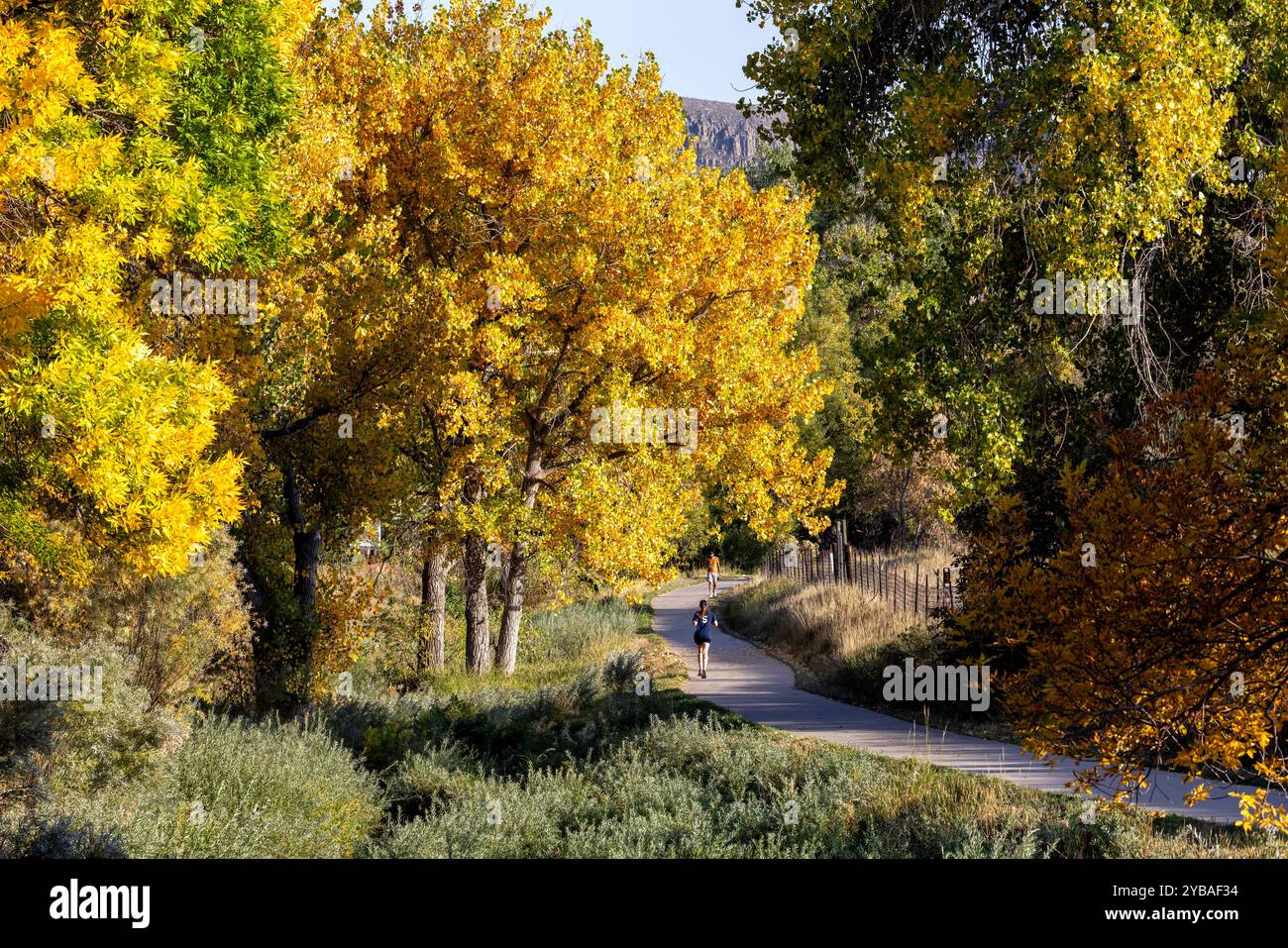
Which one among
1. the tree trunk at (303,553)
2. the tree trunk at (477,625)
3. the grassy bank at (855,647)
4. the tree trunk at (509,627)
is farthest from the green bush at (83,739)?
the tree trunk at (509,627)

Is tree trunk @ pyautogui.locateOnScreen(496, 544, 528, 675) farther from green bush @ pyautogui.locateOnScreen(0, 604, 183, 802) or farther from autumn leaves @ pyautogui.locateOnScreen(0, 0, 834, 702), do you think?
green bush @ pyautogui.locateOnScreen(0, 604, 183, 802)

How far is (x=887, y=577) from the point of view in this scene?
1070 inches

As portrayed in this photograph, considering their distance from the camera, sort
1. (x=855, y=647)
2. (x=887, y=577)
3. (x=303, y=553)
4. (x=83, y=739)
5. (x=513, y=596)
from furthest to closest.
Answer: (x=887, y=577) → (x=513, y=596) → (x=855, y=647) → (x=303, y=553) → (x=83, y=739)

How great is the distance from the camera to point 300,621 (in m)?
16.8

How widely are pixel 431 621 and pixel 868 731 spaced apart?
33.0ft

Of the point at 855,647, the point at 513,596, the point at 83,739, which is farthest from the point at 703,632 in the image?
the point at 83,739

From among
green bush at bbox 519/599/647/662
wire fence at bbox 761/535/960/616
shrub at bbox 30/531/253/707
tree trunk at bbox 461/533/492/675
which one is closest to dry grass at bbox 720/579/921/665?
wire fence at bbox 761/535/960/616

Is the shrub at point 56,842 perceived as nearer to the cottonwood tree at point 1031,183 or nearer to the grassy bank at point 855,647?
the cottonwood tree at point 1031,183

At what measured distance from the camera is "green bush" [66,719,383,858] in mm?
8836

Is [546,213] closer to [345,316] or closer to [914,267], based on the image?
[345,316]

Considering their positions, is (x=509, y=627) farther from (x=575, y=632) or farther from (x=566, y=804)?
(x=566, y=804)
